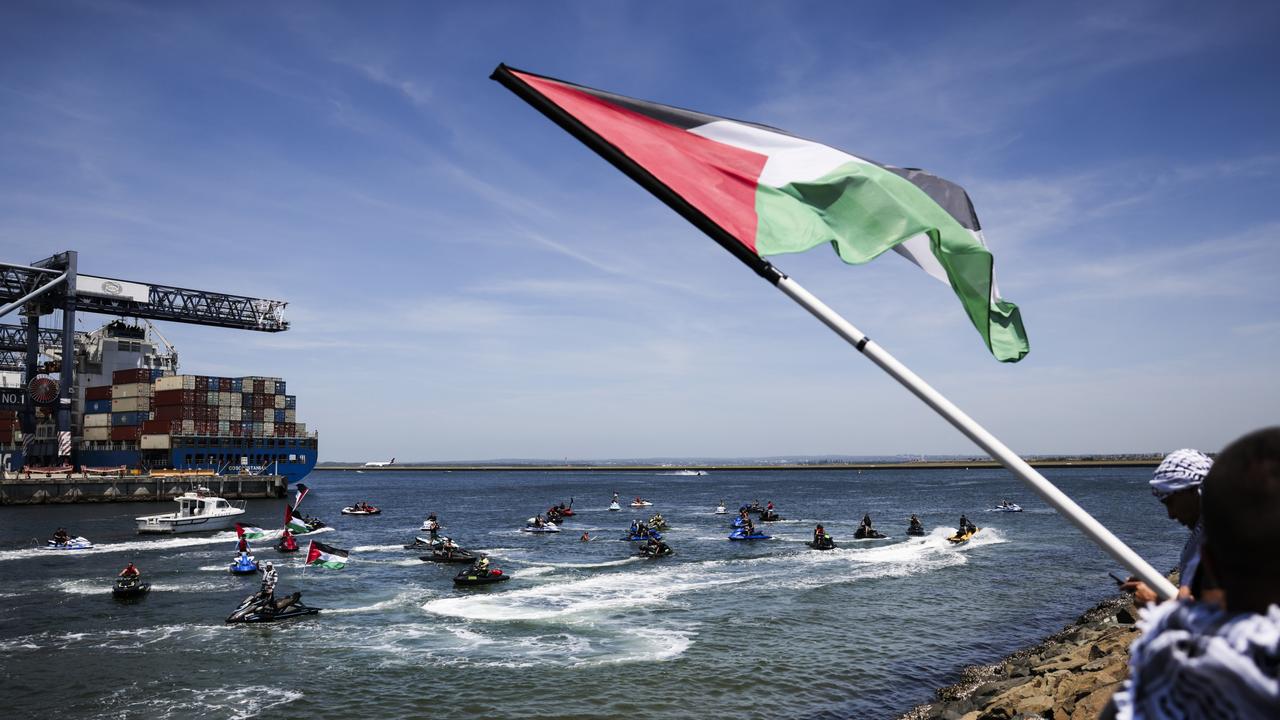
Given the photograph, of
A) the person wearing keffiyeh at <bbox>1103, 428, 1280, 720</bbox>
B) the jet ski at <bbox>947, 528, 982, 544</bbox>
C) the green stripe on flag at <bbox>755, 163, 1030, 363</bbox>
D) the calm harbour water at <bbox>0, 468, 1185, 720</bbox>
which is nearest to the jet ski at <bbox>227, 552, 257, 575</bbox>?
→ the calm harbour water at <bbox>0, 468, 1185, 720</bbox>

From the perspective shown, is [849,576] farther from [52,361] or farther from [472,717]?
[52,361]

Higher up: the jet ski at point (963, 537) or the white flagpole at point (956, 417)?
the white flagpole at point (956, 417)

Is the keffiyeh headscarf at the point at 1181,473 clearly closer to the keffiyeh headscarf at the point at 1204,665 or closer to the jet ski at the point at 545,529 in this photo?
the keffiyeh headscarf at the point at 1204,665

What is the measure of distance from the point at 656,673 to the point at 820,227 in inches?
768

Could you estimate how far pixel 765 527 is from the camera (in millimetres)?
67188

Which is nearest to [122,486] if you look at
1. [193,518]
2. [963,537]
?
[193,518]

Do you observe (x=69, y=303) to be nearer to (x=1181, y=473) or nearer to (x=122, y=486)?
(x=122, y=486)

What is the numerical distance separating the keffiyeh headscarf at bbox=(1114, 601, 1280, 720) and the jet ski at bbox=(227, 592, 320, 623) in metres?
33.5

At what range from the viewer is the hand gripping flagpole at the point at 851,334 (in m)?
4.70

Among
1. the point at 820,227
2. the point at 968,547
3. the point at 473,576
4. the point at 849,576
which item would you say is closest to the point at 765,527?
the point at 968,547

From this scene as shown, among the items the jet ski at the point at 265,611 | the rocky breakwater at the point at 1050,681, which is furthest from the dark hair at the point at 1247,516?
the jet ski at the point at 265,611

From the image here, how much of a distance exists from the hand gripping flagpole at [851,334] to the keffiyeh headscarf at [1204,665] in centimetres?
199

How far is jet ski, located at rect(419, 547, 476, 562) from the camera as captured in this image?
47.1m

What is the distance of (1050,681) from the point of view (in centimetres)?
1728
